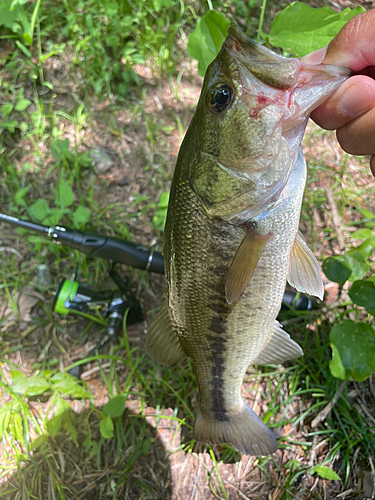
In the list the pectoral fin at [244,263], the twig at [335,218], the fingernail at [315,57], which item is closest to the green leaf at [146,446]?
the pectoral fin at [244,263]

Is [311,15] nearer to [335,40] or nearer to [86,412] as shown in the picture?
[335,40]

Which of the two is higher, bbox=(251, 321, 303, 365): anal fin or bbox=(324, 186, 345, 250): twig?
bbox=(324, 186, 345, 250): twig

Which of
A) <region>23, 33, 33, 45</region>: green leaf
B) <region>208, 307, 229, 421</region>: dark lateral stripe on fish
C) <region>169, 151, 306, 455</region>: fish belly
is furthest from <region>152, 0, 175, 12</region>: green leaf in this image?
<region>208, 307, 229, 421</region>: dark lateral stripe on fish

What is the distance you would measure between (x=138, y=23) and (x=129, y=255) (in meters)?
2.67

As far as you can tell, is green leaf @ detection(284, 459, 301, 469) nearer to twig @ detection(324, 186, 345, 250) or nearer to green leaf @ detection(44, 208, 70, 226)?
twig @ detection(324, 186, 345, 250)

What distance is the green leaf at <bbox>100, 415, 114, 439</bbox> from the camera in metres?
2.31

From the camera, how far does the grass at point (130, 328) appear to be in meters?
2.38

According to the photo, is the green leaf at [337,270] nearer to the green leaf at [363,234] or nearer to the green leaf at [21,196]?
the green leaf at [363,234]

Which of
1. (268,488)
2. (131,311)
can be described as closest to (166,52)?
(131,311)

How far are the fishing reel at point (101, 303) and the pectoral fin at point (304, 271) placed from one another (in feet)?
4.84

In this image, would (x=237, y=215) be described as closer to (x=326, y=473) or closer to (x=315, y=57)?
(x=315, y=57)

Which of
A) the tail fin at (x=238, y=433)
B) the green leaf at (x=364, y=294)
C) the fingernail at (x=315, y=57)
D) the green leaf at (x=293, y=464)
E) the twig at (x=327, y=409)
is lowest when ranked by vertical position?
the green leaf at (x=293, y=464)

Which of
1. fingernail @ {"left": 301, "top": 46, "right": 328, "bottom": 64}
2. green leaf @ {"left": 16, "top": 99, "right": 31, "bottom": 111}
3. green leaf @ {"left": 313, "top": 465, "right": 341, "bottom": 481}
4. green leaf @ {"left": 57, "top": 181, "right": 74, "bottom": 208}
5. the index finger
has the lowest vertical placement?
green leaf @ {"left": 313, "top": 465, "right": 341, "bottom": 481}

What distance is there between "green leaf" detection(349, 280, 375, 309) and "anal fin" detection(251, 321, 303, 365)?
0.54 m
